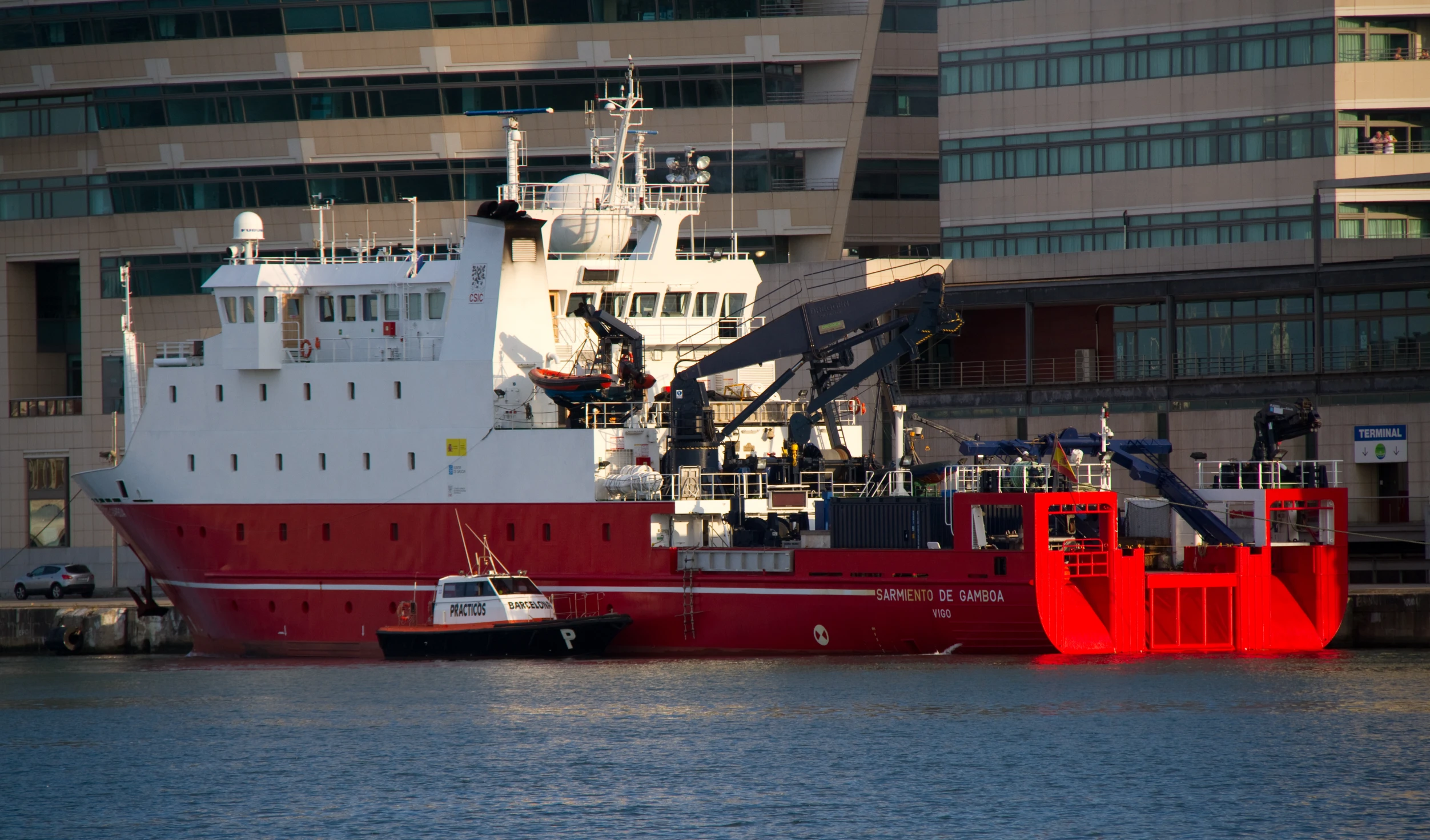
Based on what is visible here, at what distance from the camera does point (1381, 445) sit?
4194 cm

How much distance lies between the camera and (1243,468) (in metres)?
36.2

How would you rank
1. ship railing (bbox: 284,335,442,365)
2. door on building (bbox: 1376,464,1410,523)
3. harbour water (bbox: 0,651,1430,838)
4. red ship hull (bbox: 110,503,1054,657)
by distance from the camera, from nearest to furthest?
harbour water (bbox: 0,651,1430,838)
red ship hull (bbox: 110,503,1054,657)
ship railing (bbox: 284,335,442,365)
door on building (bbox: 1376,464,1410,523)

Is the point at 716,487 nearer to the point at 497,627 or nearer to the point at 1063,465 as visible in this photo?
the point at 497,627

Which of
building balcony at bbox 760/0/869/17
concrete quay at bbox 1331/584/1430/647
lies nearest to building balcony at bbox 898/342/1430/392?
building balcony at bbox 760/0/869/17

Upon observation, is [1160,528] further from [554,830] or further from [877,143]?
[877,143]

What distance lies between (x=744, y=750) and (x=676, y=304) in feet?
40.1

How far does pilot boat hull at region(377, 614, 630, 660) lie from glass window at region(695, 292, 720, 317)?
675cm

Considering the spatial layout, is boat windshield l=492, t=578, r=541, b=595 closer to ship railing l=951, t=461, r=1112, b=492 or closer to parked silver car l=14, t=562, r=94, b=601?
ship railing l=951, t=461, r=1112, b=492

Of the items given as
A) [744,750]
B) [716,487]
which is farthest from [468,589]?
[744,750]

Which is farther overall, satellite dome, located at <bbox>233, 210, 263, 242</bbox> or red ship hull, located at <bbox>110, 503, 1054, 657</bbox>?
satellite dome, located at <bbox>233, 210, 263, 242</bbox>

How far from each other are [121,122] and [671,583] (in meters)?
29.9

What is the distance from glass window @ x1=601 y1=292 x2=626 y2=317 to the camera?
3488 centimetres

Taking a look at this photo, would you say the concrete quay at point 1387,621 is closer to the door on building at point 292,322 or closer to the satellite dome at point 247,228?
the door on building at point 292,322

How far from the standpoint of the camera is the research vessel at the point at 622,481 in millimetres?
30016
